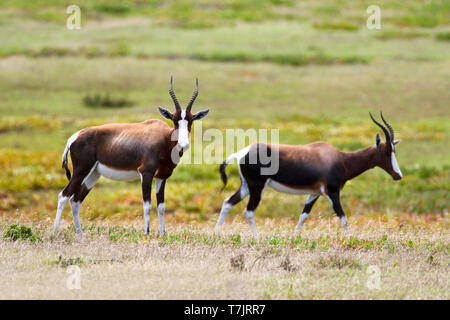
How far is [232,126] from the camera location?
115 ft

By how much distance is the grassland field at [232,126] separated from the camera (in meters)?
10.7

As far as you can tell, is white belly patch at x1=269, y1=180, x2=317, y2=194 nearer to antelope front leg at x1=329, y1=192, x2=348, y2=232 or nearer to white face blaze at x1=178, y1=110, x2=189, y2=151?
antelope front leg at x1=329, y1=192, x2=348, y2=232

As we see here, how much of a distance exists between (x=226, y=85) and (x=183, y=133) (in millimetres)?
32484

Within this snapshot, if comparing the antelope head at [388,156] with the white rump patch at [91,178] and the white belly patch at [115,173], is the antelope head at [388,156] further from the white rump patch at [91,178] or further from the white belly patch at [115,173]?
the white rump patch at [91,178]

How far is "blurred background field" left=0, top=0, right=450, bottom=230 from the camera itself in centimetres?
2394

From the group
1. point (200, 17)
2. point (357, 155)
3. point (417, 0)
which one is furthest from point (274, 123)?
point (417, 0)

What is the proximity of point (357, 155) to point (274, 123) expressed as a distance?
69.0 ft

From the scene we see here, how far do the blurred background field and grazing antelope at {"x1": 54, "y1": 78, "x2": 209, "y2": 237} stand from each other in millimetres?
1617

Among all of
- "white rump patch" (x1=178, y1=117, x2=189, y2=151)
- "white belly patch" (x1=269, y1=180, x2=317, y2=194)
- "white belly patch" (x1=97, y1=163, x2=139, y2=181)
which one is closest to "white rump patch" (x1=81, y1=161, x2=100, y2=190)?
"white belly patch" (x1=97, y1=163, x2=139, y2=181)

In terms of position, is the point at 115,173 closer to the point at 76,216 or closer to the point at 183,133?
the point at 76,216

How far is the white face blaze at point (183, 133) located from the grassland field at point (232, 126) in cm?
160

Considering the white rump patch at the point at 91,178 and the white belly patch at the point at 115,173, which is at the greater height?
the white belly patch at the point at 115,173

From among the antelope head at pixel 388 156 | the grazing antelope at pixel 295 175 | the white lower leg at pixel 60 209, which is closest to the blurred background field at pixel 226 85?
Result: the white lower leg at pixel 60 209
